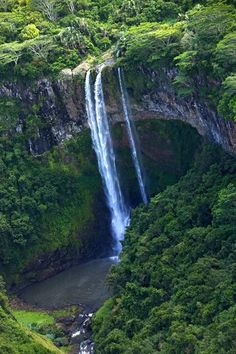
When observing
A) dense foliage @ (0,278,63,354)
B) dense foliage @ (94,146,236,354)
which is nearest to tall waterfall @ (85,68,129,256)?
dense foliage @ (94,146,236,354)

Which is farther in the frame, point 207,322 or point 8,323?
point 8,323

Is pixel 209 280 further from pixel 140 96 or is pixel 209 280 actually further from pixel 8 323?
pixel 140 96

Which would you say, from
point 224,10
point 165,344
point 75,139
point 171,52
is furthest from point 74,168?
point 165,344

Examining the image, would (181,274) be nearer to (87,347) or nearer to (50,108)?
(87,347)

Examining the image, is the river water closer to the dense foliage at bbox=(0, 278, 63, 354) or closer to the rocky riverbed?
the rocky riverbed

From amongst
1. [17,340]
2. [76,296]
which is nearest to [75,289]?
[76,296]

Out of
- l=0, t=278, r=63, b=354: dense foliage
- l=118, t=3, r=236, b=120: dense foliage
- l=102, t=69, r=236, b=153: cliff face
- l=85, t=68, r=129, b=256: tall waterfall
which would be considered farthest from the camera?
l=85, t=68, r=129, b=256: tall waterfall
